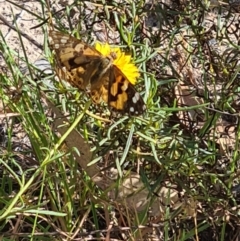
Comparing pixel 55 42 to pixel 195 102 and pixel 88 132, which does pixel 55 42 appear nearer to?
pixel 88 132

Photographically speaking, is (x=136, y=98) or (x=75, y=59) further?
(x=75, y=59)

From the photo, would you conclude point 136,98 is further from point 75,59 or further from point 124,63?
point 75,59

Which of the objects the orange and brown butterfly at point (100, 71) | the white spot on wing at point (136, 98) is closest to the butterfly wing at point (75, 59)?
the orange and brown butterfly at point (100, 71)

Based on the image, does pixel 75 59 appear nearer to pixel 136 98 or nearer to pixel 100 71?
pixel 100 71

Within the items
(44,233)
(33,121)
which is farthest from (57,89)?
(44,233)

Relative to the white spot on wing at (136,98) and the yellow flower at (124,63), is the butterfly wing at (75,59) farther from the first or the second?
the white spot on wing at (136,98)

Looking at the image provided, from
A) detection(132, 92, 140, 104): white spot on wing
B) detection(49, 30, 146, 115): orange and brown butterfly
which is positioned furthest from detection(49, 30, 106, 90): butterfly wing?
detection(132, 92, 140, 104): white spot on wing

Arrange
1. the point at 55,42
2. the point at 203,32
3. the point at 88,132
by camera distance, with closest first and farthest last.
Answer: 1. the point at 55,42
2. the point at 88,132
3. the point at 203,32

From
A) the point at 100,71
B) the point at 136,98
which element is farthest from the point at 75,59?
the point at 136,98
